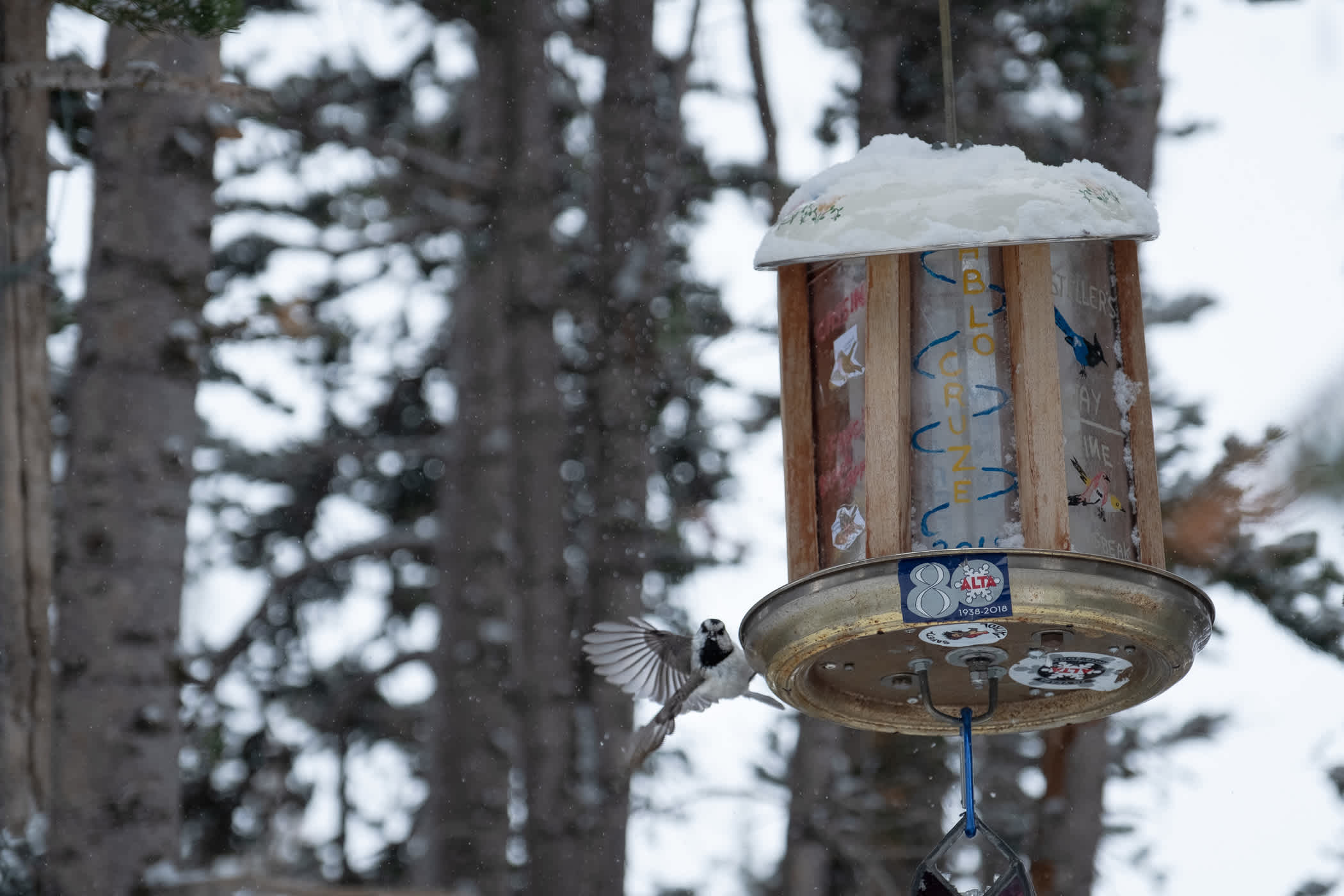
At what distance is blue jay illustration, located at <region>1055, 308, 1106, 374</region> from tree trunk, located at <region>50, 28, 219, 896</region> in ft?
11.3

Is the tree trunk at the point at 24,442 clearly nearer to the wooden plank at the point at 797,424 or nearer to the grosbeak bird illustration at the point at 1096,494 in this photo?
the wooden plank at the point at 797,424

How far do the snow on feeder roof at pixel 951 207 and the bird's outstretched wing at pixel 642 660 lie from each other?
1786mm

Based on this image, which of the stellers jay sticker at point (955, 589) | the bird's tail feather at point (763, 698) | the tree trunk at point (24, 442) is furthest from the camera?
the tree trunk at point (24, 442)

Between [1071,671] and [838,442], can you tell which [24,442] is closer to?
[838,442]

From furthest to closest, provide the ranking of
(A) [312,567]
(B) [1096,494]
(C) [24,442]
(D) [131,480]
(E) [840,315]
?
(A) [312,567]
(C) [24,442]
(D) [131,480]
(E) [840,315]
(B) [1096,494]

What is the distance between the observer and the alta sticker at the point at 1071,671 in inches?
143

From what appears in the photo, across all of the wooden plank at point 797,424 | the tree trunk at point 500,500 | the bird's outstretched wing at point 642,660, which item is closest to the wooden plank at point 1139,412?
the wooden plank at point 797,424

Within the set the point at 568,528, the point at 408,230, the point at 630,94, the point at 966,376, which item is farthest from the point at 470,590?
the point at 966,376

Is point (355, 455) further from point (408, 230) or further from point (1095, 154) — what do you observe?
point (1095, 154)

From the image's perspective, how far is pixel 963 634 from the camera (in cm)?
341

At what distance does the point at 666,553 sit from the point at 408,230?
2019mm

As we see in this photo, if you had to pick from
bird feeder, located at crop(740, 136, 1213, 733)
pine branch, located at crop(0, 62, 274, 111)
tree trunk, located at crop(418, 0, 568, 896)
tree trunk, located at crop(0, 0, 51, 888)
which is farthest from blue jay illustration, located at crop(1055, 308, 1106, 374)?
tree trunk, located at crop(418, 0, 568, 896)

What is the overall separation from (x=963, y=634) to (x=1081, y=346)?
753mm

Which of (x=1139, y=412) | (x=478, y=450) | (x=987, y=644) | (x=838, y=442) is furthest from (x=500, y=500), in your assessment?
(x=987, y=644)
